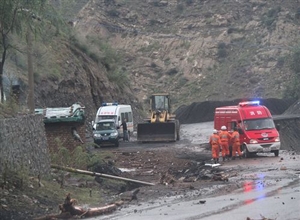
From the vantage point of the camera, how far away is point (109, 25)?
382 ft

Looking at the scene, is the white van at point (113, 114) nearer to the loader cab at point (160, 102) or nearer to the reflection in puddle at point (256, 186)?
the loader cab at point (160, 102)

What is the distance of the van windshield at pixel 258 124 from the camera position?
118 feet

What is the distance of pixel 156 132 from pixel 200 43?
62.6 m

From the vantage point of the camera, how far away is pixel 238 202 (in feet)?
61.2

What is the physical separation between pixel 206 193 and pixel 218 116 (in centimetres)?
1900

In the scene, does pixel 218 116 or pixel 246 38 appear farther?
pixel 246 38

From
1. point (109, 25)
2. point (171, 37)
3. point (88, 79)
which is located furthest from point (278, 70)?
point (88, 79)

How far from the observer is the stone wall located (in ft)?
64.5

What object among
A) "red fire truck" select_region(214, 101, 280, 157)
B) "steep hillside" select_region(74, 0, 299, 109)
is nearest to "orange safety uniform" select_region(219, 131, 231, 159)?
"red fire truck" select_region(214, 101, 280, 157)

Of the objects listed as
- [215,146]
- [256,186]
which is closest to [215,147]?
[215,146]

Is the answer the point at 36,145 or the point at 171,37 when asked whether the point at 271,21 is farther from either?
the point at 36,145

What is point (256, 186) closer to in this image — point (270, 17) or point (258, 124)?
point (258, 124)

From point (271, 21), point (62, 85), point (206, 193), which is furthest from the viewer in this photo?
point (271, 21)

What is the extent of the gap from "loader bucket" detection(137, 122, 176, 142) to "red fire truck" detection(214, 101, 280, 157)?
1149 centimetres
